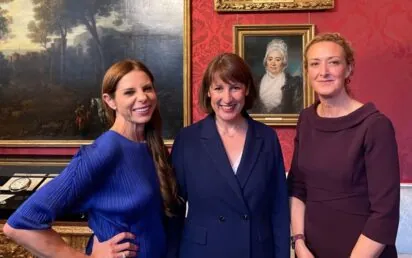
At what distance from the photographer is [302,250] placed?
5.36 feet

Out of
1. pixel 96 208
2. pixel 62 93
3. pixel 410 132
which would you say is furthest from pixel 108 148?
pixel 410 132

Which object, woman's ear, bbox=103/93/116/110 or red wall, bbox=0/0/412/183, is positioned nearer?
woman's ear, bbox=103/93/116/110

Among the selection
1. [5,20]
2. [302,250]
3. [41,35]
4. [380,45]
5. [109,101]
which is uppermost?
[5,20]

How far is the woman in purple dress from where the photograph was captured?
1433 millimetres

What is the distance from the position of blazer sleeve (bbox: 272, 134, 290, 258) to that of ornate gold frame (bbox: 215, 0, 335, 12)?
116cm

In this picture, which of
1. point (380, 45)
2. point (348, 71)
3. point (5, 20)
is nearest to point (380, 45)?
point (380, 45)

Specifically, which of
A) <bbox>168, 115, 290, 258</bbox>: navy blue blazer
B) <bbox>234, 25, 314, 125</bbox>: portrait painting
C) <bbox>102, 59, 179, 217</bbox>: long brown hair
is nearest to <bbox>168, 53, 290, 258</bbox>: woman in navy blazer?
<bbox>168, 115, 290, 258</bbox>: navy blue blazer

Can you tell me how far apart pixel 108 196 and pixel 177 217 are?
37cm

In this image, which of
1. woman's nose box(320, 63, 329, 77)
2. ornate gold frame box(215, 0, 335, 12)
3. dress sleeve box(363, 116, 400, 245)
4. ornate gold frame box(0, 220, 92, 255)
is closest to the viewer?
dress sleeve box(363, 116, 400, 245)

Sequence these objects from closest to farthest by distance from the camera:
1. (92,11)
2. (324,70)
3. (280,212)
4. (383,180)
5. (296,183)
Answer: (383,180) < (324,70) < (280,212) < (296,183) < (92,11)

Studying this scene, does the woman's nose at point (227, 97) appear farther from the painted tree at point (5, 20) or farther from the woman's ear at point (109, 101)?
the painted tree at point (5, 20)

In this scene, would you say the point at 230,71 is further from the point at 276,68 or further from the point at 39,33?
the point at 39,33

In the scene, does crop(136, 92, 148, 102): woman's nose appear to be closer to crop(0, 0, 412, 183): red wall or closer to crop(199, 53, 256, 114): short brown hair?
crop(199, 53, 256, 114): short brown hair

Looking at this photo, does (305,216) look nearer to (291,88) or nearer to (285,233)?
(285,233)
